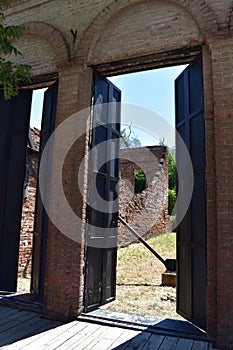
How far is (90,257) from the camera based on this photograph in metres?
4.27

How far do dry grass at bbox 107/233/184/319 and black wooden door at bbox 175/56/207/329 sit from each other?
83 cm

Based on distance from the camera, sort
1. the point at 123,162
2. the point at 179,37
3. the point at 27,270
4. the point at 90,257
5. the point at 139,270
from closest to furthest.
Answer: the point at 179,37 < the point at 90,257 < the point at 27,270 < the point at 139,270 < the point at 123,162

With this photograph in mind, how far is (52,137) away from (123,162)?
11.3m

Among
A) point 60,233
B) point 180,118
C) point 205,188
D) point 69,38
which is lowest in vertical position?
point 60,233

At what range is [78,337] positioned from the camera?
3219 millimetres

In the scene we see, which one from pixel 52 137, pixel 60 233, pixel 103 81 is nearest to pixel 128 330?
pixel 60 233

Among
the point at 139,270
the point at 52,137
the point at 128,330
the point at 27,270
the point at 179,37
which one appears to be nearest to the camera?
the point at 128,330

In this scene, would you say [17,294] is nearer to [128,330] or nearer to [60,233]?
[60,233]

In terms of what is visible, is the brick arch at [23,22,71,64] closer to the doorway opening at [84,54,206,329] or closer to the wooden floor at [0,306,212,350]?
the doorway opening at [84,54,206,329]

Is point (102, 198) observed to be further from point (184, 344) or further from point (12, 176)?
point (184, 344)

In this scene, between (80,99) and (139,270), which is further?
(139,270)

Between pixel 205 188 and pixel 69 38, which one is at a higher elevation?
pixel 69 38

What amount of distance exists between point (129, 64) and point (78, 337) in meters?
3.98

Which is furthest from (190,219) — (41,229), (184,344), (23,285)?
(23,285)
